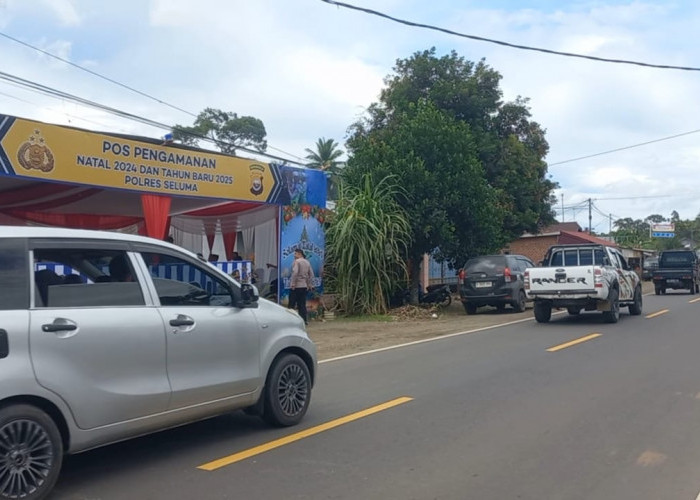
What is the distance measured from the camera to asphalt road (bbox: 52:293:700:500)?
4.89 metres

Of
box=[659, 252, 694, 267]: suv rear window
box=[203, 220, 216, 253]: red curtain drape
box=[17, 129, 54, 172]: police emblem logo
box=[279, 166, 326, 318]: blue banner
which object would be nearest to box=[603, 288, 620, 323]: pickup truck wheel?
box=[279, 166, 326, 318]: blue banner

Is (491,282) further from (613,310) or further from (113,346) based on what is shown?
(113,346)

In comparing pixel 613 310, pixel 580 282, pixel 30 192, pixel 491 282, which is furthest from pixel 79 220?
pixel 613 310

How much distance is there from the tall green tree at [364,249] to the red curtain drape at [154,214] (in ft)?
18.2

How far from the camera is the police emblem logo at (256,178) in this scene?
16.6 meters

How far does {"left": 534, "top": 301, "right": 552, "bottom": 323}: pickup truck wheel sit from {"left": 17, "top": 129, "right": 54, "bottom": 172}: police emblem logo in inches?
431

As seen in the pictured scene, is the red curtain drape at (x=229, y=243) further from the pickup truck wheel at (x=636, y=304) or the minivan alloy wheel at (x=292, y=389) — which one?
the minivan alloy wheel at (x=292, y=389)

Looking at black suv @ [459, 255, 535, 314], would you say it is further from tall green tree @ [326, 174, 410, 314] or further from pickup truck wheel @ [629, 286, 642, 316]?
pickup truck wheel @ [629, 286, 642, 316]

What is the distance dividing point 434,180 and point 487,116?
8.68m

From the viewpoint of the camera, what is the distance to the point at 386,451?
227 inches

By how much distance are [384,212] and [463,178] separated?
262 centimetres

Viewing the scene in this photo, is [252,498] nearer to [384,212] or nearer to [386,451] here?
[386,451]

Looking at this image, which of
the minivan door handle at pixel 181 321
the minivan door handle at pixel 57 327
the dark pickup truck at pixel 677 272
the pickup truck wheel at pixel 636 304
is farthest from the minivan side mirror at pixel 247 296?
the dark pickup truck at pixel 677 272

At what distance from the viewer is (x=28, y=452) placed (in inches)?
173
